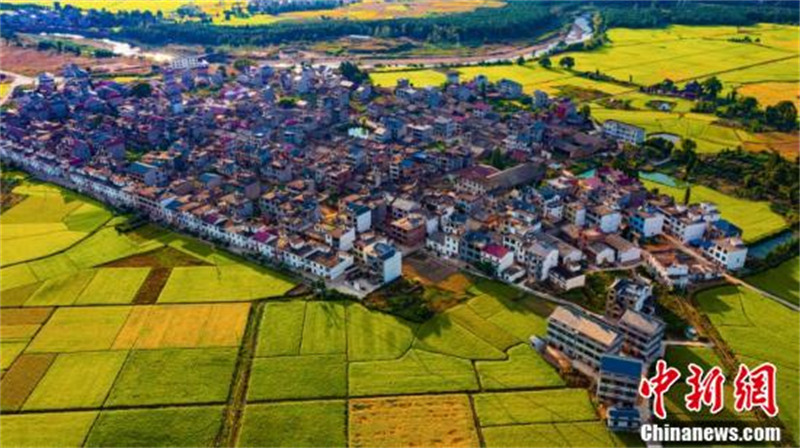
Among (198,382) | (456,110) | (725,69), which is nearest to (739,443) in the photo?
(198,382)

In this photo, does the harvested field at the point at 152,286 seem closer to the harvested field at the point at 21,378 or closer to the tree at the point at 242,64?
the harvested field at the point at 21,378

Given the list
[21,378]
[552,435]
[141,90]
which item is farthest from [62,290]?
[141,90]

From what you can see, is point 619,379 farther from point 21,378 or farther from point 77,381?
point 21,378

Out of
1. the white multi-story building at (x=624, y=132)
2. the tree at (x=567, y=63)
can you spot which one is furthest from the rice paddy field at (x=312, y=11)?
the white multi-story building at (x=624, y=132)

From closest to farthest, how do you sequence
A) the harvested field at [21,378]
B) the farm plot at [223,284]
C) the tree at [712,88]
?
1. the harvested field at [21,378]
2. the farm plot at [223,284]
3. the tree at [712,88]

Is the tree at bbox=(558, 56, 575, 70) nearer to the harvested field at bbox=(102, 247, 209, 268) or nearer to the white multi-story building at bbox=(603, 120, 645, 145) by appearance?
the white multi-story building at bbox=(603, 120, 645, 145)

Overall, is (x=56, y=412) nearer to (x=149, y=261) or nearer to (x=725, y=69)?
(x=149, y=261)

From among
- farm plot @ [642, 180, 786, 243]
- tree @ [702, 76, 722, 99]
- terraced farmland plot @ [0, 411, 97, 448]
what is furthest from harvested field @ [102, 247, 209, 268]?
tree @ [702, 76, 722, 99]
